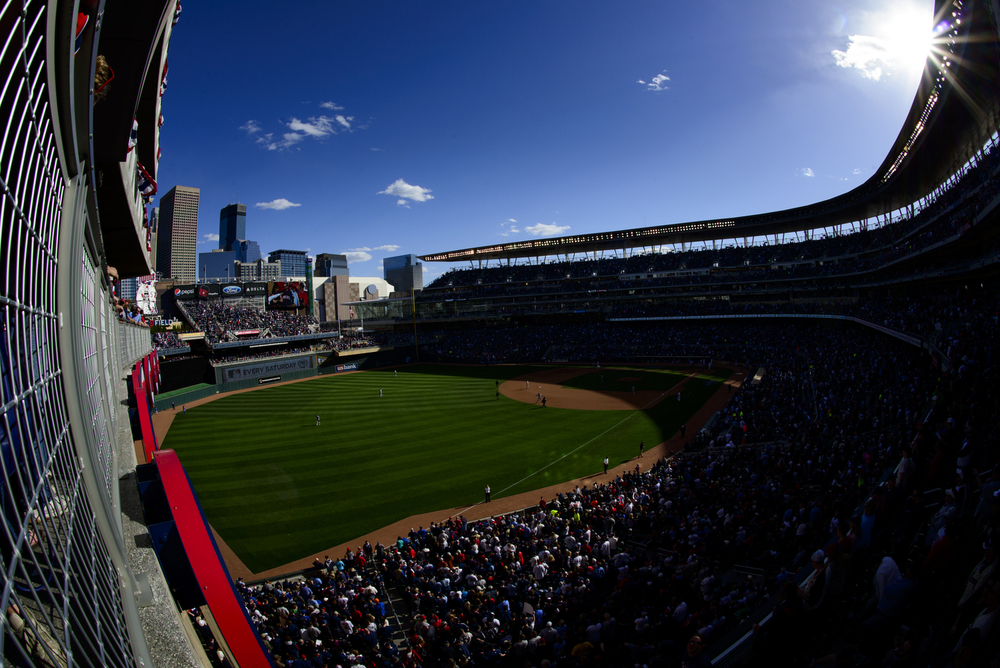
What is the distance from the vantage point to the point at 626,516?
1413 centimetres

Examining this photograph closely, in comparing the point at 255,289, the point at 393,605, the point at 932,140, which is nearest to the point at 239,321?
the point at 255,289

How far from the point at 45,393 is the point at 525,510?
49.9 ft

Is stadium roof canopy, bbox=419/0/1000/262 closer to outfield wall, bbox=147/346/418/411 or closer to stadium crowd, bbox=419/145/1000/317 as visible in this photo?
stadium crowd, bbox=419/145/1000/317

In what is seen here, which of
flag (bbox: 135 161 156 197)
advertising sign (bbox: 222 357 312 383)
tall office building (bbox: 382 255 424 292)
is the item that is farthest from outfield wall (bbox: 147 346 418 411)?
tall office building (bbox: 382 255 424 292)

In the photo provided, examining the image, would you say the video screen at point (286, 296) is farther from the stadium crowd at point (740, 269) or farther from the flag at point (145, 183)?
the flag at point (145, 183)

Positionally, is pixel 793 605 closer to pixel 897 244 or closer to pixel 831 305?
pixel 897 244

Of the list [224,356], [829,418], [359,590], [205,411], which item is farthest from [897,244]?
[224,356]

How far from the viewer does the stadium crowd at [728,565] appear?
5.87m

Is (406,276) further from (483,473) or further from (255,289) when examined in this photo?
(483,473)

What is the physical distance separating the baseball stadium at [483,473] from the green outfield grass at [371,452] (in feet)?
0.63

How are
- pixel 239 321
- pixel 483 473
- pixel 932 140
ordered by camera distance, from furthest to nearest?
pixel 239 321 < pixel 932 140 < pixel 483 473

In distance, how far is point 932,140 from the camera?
89.2 feet

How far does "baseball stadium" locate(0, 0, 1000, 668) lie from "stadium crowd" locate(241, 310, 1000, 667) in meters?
0.06

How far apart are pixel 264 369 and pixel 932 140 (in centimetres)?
5343
